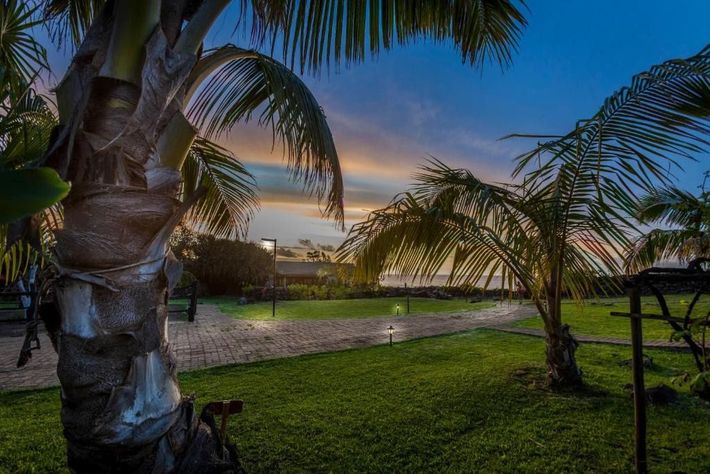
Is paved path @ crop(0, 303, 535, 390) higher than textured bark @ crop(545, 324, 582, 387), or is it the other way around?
textured bark @ crop(545, 324, 582, 387)

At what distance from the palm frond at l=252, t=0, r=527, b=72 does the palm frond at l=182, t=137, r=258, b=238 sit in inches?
80.8

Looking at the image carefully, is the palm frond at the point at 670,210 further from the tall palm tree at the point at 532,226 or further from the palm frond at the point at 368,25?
the palm frond at the point at 368,25

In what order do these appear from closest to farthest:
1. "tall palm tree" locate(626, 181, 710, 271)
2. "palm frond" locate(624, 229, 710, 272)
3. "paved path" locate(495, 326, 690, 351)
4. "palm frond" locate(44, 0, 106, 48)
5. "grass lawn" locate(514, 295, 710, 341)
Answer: "palm frond" locate(44, 0, 106, 48) < "tall palm tree" locate(626, 181, 710, 271) < "palm frond" locate(624, 229, 710, 272) < "paved path" locate(495, 326, 690, 351) < "grass lawn" locate(514, 295, 710, 341)

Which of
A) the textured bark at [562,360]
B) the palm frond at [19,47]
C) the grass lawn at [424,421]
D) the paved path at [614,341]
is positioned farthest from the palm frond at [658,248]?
the palm frond at [19,47]

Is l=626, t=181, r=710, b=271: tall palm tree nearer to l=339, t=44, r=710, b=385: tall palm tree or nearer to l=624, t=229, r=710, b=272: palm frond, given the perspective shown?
l=624, t=229, r=710, b=272: palm frond

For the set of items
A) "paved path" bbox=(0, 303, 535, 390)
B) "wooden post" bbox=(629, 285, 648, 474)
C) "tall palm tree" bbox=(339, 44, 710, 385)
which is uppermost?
"tall palm tree" bbox=(339, 44, 710, 385)

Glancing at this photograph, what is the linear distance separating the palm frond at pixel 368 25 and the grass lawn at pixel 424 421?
3350 mm

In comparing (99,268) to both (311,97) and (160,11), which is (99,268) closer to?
(160,11)

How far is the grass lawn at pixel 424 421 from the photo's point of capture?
3.10m

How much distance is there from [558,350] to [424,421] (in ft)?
7.12

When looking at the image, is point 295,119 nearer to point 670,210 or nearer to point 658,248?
point 670,210

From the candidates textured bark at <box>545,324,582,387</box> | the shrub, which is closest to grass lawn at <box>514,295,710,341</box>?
textured bark at <box>545,324,582,387</box>

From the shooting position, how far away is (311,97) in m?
2.71

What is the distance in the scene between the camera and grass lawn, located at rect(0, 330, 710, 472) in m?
3.10
